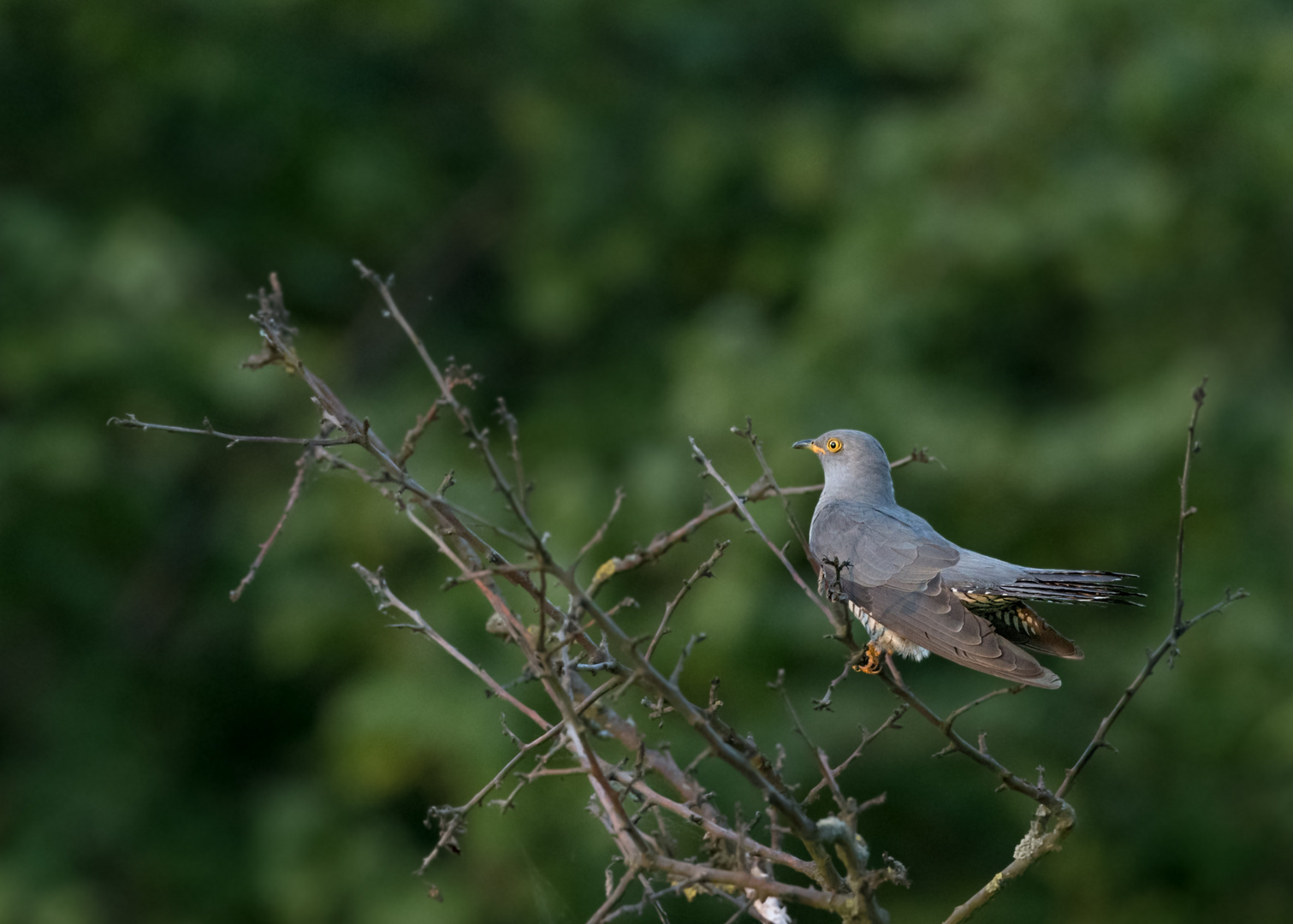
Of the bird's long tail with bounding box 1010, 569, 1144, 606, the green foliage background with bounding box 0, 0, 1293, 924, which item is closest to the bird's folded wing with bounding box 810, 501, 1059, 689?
the bird's long tail with bounding box 1010, 569, 1144, 606

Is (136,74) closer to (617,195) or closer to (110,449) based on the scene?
(110,449)

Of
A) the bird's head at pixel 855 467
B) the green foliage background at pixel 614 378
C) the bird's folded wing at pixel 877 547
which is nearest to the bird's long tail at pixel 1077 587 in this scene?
the bird's folded wing at pixel 877 547

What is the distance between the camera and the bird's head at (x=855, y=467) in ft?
9.60

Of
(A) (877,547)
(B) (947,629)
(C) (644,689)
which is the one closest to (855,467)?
(A) (877,547)

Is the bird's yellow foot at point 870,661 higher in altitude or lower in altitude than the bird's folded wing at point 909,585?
lower

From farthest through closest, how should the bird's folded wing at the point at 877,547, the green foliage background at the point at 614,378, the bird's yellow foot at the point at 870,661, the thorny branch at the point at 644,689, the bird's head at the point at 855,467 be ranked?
the green foliage background at the point at 614,378 < the bird's head at the point at 855,467 < the bird's folded wing at the point at 877,547 < the bird's yellow foot at the point at 870,661 < the thorny branch at the point at 644,689

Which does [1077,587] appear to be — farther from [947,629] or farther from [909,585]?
[909,585]

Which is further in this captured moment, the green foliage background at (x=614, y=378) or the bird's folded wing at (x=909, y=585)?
the green foliage background at (x=614, y=378)

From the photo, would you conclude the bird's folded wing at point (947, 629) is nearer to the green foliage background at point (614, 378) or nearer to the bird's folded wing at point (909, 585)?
the bird's folded wing at point (909, 585)

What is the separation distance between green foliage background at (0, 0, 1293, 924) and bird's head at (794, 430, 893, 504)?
3.18 m

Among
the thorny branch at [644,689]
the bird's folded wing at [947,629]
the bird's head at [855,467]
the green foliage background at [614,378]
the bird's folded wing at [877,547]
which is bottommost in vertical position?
the thorny branch at [644,689]

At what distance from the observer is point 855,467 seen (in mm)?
2998

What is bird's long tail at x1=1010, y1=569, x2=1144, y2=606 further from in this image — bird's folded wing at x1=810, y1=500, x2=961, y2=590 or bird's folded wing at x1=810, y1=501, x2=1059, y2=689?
bird's folded wing at x1=810, y1=500, x2=961, y2=590

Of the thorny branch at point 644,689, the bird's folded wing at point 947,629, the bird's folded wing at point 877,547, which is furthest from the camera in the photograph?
the bird's folded wing at point 877,547
